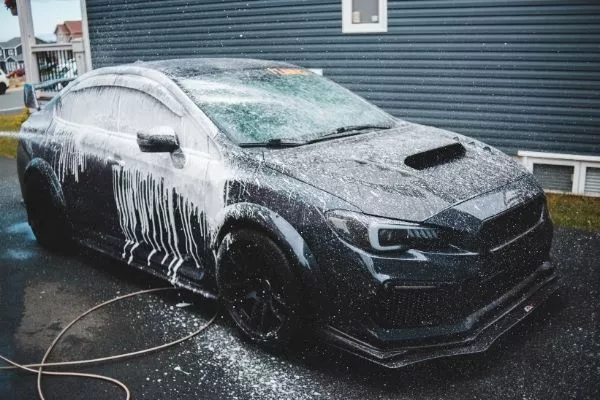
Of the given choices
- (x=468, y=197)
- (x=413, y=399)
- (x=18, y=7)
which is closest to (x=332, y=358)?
(x=413, y=399)

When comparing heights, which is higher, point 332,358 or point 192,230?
point 192,230

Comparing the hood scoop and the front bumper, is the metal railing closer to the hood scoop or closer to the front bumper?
the hood scoop

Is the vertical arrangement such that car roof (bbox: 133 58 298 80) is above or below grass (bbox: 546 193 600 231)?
above

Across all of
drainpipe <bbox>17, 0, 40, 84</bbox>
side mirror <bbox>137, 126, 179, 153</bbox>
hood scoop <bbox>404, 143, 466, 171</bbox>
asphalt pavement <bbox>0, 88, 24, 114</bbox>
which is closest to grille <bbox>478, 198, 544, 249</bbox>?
hood scoop <bbox>404, 143, 466, 171</bbox>

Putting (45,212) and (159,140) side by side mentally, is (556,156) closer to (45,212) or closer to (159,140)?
(159,140)

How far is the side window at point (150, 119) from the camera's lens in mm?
3971

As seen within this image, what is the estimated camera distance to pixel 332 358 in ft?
11.8

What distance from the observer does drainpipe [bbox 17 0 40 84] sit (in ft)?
50.2

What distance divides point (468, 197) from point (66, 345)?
8.94ft

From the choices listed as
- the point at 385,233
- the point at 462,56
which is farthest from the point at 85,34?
the point at 385,233

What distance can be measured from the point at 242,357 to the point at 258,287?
45cm

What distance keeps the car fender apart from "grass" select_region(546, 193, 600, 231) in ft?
12.9

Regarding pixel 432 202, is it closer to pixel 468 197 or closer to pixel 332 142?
pixel 468 197

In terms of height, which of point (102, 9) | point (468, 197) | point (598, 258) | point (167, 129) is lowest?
point (598, 258)
